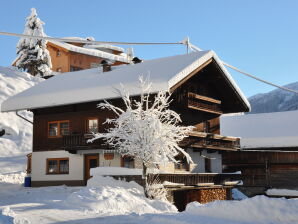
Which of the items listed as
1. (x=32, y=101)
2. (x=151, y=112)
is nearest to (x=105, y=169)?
(x=151, y=112)

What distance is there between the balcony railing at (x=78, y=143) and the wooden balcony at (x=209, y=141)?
16.9 ft

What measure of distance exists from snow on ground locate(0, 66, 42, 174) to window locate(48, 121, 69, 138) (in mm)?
9627

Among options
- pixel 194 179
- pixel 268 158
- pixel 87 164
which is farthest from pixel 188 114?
pixel 268 158

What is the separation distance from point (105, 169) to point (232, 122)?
26.5m

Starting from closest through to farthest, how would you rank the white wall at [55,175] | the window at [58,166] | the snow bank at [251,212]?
the snow bank at [251,212] < the white wall at [55,175] < the window at [58,166]

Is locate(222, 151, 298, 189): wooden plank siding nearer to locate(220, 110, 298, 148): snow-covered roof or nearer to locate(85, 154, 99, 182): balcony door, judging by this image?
locate(220, 110, 298, 148): snow-covered roof

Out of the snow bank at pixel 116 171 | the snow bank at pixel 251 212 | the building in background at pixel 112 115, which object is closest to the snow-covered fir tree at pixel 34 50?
the building in background at pixel 112 115

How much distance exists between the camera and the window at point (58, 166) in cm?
2930

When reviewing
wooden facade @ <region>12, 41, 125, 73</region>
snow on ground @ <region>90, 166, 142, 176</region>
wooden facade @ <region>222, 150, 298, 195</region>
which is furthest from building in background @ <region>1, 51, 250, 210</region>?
wooden facade @ <region>12, 41, 125, 73</region>

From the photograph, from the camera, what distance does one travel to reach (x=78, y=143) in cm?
2742

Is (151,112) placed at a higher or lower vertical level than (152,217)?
higher

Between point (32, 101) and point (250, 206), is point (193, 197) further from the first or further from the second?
point (250, 206)

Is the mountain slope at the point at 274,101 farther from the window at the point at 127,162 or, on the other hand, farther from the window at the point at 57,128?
the window at the point at 127,162

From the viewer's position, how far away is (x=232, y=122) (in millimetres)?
48062
